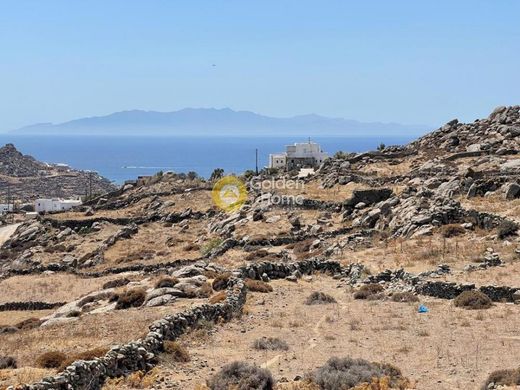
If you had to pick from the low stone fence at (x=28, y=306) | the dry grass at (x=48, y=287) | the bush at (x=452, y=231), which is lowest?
the dry grass at (x=48, y=287)

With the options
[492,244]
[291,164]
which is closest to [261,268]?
[492,244]

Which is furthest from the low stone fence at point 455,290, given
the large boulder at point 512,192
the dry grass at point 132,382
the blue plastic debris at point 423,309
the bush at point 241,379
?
the large boulder at point 512,192

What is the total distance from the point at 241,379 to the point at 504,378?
17.8 feet

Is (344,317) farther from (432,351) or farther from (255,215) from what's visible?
(255,215)

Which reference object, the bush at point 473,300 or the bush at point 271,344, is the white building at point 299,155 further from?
the bush at point 271,344

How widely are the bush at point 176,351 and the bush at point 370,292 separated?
1003cm

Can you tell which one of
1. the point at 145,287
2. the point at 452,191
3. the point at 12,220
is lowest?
the point at 12,220

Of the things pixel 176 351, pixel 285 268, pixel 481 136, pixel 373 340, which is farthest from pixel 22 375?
pixel 481 136

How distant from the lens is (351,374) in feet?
45.4

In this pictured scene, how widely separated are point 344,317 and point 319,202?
30.5 metres

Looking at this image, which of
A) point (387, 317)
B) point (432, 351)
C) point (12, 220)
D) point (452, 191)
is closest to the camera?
point (432, 351)

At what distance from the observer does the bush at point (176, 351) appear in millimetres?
16266

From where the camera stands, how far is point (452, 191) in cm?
4322

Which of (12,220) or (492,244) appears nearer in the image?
(492,244)
